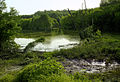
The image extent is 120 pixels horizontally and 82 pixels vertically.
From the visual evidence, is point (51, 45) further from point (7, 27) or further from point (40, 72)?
point (40, 72)

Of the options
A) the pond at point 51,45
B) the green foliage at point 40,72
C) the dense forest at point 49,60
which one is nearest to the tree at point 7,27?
the dense forest at point 49,60

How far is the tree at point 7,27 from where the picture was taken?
595 inches

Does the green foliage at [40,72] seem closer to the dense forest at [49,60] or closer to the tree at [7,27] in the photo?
the dense forest at [49,60]

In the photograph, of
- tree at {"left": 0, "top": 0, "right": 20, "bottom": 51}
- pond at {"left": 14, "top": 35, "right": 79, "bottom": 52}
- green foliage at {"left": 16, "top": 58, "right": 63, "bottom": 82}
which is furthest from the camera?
pond at {"left": 14, "top": 35, "right": 79, "bottom": 52}

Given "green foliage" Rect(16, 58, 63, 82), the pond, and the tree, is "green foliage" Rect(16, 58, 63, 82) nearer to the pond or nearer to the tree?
the tree

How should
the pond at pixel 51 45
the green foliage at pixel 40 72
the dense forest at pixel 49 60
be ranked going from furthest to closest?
the pond at pixel 51 45 < the dense forest at pixel 49 60 < the green foliage at pixel 40 72

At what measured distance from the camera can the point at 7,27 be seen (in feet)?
49.9

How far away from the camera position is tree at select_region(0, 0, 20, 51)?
15102mm

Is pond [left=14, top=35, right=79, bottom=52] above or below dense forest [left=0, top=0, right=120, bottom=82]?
below

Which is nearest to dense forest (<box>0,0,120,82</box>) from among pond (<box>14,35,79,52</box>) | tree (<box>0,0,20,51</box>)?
tree (<box>0,0,20,51</box>)

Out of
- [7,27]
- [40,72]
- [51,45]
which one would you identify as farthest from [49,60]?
[51,45]

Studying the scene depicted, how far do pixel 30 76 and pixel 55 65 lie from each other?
3.97ft

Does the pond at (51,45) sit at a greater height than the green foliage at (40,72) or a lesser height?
lesser

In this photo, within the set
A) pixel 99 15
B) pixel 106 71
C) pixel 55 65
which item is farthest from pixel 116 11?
pixel 55 65
